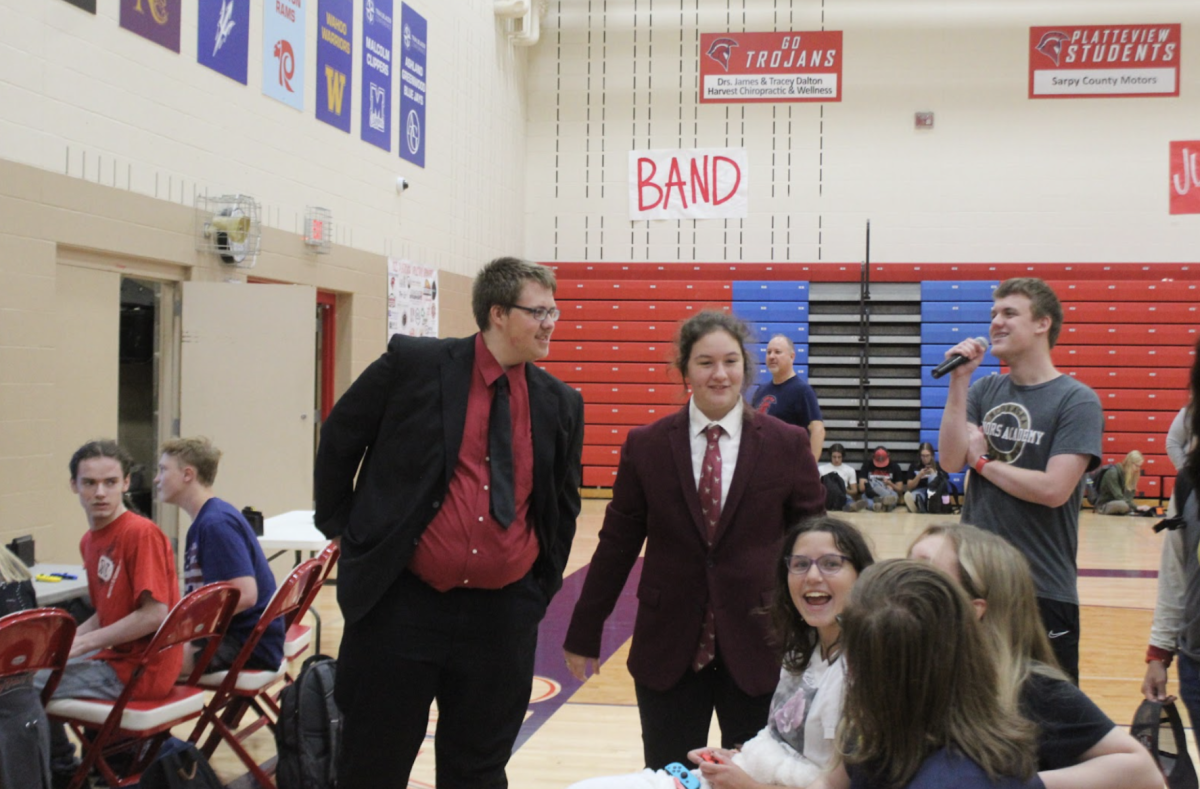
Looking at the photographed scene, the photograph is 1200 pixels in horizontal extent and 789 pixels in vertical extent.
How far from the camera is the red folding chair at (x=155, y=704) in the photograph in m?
3.16

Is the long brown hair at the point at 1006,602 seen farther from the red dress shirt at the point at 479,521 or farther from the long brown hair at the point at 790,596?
the red dress shirt at the point at 479,521

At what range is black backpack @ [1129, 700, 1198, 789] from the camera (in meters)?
2.44

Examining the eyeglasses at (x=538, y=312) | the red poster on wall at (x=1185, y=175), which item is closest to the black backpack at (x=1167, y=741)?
the eyeglasses at (x=538, y=312)

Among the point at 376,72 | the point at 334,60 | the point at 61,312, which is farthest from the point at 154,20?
the point at 376,72

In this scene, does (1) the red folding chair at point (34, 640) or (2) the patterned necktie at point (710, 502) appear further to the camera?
(1) the red folding chair at point (34, 640)

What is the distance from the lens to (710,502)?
2621 millimetres

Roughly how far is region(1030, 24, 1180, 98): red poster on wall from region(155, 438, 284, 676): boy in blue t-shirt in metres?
11.4

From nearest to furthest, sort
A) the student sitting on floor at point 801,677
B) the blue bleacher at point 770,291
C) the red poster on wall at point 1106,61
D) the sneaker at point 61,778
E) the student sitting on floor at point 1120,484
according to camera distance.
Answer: the student sitting on floor at point 801,677, the sneaker at point 61,778, the student sitting on floor at point 1120,484, the red poster on wall at point 1106,61, the blue bleacher at point 770,291

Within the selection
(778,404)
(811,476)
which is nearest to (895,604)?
(811,476)

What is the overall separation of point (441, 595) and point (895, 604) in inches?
49.9

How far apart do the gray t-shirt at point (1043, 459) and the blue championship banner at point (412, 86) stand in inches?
Result: 293

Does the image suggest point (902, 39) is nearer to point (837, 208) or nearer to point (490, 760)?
point (837, 208)

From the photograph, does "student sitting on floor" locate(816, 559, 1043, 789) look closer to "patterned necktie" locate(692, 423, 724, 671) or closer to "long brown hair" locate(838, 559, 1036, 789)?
"long brown hair" locate(838, 559, 1036, 789)

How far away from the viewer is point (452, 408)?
259 cm
